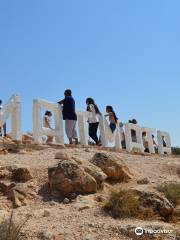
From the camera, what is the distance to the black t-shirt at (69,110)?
564 inches

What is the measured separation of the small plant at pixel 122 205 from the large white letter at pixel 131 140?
28.1ft

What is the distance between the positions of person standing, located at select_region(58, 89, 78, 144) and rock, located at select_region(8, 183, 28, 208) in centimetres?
582

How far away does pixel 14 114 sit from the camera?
43.6 ft

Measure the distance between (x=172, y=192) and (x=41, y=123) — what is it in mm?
5529

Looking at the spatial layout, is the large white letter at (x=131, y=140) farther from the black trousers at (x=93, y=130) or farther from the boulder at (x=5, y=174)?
the boulder at (x=5, y=174)

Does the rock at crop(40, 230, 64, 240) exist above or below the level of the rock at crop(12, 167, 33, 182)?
below

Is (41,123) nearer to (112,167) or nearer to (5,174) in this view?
(112,167)

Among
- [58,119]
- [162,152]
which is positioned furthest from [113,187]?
[162,152]

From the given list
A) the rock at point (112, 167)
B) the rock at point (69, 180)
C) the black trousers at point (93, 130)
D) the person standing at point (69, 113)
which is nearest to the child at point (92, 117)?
the black trousers at point (93, 130)

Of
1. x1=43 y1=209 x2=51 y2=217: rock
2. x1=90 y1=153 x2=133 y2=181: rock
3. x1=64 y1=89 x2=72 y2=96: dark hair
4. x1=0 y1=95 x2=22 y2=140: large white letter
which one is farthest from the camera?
x1=64 y1=89 x2=72 y2=96: dark hair

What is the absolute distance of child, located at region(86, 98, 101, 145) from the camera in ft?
51.1

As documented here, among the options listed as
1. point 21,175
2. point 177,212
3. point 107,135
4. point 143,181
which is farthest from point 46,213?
point 107,135

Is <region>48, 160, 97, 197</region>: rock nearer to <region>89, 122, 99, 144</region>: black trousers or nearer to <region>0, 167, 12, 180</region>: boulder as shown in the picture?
<region>0, 167, 12, 180</region>: boulder

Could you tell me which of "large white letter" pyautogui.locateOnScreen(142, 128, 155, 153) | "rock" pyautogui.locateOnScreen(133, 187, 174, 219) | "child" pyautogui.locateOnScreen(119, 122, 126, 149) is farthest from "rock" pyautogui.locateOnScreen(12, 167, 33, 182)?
"large white letter" pyautogui.locateOnScreen(142, 128, 155, 153)
